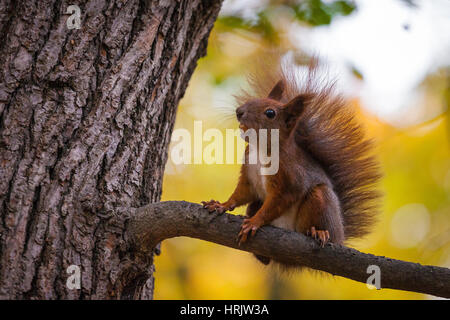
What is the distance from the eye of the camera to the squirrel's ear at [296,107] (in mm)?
2383

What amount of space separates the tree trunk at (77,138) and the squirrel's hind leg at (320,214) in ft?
2.50

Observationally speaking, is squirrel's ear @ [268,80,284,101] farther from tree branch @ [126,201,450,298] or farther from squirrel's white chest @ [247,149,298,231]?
tree branch @ [126,201,450,298]

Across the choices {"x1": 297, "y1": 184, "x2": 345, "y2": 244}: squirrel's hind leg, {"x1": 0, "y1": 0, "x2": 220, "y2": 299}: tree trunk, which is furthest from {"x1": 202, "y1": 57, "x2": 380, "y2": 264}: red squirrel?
{"x1": 0, "y1": 0, "x2": 220, "y2": 299}: tree trunk

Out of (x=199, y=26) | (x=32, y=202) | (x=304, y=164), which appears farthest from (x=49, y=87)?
(x=304, y=164)

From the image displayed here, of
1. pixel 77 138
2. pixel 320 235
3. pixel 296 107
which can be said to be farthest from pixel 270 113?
pixel 77 138

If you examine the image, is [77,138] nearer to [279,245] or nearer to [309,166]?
[279,245]

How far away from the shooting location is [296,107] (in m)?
2.39

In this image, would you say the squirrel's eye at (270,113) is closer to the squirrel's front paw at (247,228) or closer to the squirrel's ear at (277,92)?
the squirrel's ear at (277,92)

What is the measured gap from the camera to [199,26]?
2.49 meters

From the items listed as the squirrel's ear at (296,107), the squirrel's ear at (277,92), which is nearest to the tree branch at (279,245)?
the squirrel's ear at (296,107)

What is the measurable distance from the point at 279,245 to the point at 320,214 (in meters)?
0.51

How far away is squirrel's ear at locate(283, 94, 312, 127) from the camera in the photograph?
238 centimetres
